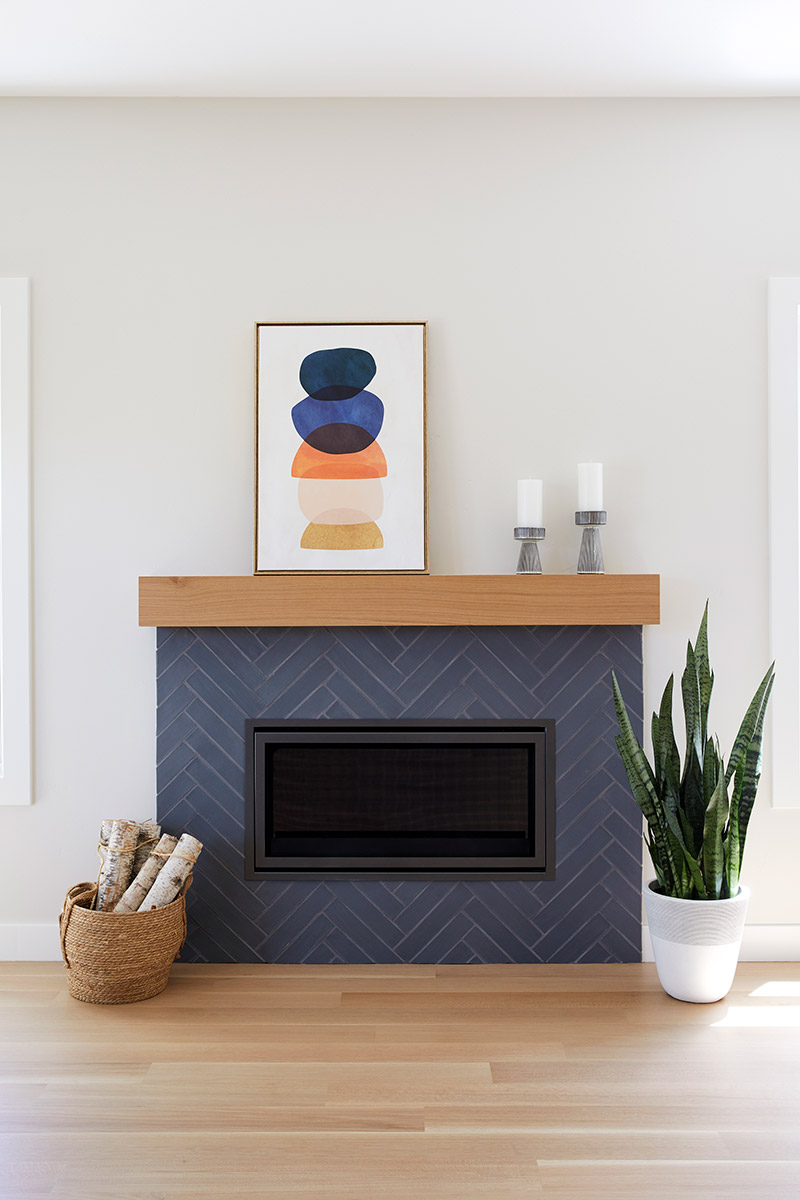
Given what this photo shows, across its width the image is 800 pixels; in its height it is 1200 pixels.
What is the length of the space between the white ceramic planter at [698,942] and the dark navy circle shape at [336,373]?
174cm

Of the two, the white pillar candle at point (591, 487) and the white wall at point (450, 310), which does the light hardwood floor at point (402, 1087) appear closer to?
the white wall at point (450, 310)

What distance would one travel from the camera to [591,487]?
2717 millimetres

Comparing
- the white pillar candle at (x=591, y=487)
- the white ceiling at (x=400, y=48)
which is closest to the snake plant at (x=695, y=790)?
the white pillar candle at (x=591, y=487)

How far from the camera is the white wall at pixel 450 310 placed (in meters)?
2.83

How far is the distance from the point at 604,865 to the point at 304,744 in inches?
39.5

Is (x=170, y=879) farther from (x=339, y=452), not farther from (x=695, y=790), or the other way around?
(x=695, y=790)

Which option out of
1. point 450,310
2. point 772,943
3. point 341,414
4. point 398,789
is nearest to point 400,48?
point 450,310

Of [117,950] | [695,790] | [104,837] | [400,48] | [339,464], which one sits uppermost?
[400,48]

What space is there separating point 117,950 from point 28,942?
0.57 m

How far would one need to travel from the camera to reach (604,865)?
9.17 feet

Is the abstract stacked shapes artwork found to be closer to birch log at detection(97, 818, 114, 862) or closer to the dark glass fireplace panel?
the dark glass fireplace panel

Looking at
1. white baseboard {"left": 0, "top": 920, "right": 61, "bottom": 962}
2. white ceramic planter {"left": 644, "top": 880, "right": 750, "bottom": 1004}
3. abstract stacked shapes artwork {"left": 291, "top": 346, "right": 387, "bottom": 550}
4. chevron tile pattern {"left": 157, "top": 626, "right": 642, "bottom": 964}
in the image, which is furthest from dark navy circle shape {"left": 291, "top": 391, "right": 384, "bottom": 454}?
white baseboard {"left": 0, "top": 920, "right": 61, "bottom": 962}

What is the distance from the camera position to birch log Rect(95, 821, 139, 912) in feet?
8.50

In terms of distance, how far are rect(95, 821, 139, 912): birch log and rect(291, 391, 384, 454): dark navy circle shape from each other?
4.24 feet
